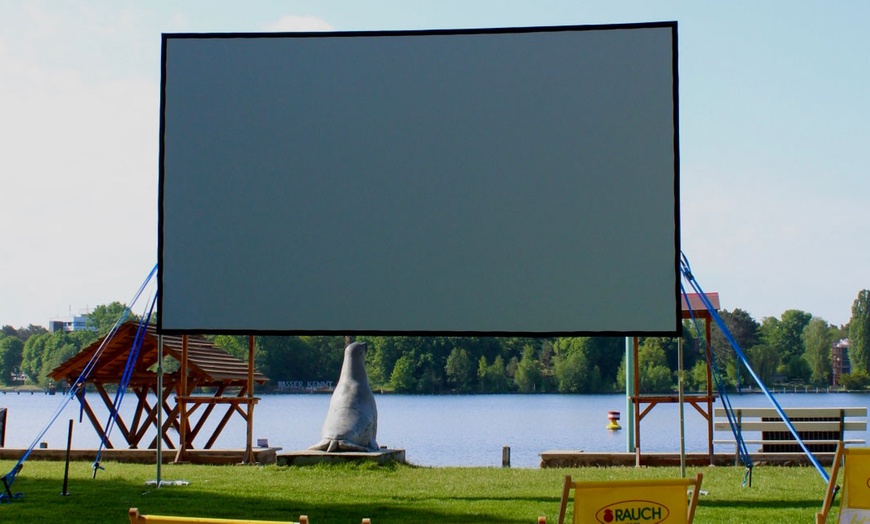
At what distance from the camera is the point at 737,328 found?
43.1 m

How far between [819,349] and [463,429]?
33457 mm

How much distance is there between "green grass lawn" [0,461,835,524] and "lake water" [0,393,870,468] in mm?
2092

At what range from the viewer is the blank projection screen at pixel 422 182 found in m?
7.72

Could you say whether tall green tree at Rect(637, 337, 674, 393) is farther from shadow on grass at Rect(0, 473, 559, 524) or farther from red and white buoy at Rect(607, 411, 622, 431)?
shadow on grass at Rect(0, 473, 559, 524)

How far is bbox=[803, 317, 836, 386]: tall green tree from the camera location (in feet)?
163

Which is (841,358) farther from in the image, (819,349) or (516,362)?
(516,362)

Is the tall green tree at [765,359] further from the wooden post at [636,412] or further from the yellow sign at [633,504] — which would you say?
the yellow sign at [633,504]

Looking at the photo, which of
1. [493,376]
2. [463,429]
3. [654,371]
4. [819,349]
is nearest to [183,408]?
[463,429]

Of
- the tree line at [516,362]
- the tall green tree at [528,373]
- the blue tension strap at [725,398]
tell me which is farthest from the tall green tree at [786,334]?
the blue tension strap at [725,398]

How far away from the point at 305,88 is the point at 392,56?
0.72m

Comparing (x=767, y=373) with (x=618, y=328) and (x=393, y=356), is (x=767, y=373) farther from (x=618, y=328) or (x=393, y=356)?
(x=618, y=328)

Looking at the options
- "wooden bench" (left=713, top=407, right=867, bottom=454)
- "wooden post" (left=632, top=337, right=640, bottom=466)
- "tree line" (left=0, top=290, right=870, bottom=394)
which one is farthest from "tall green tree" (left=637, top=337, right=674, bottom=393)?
"wooden post" (left=632, top=337, right=640, bottom=466)

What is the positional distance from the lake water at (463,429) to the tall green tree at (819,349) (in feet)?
51.2

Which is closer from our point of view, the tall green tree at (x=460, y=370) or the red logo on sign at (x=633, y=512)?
the red logo on sign at (x=633, y=512)
